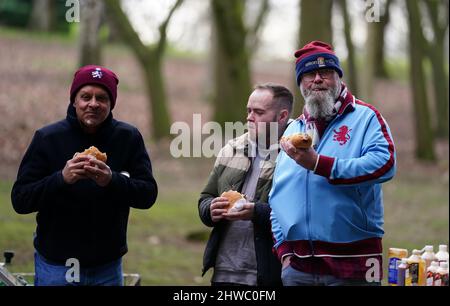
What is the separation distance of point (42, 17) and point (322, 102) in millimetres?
36045

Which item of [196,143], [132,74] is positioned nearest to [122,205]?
[196,143]

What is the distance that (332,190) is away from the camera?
16.3 ft

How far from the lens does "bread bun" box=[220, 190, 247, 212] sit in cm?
536

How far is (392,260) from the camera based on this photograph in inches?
232

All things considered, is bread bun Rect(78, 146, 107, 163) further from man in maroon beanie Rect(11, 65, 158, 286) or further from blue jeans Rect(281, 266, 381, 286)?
blue jeans Rect(281, 266, 381, 286)

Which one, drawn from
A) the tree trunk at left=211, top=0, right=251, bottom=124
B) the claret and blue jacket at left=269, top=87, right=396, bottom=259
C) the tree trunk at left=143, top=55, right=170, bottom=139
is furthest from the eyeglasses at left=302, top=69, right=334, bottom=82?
the tree trunk at left=143, top=55, right=170, bottom=139

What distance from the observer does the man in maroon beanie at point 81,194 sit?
5.20 meters

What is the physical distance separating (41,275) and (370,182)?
208 cm

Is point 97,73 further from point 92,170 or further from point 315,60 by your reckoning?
point 315,60

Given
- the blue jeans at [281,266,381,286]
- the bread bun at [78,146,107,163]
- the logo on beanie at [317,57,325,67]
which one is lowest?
the blue jeans at [281,266,381,286]

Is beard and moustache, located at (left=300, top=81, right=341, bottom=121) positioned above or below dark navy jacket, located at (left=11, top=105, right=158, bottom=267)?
above

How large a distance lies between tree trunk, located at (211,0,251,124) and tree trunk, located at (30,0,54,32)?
61.6ft

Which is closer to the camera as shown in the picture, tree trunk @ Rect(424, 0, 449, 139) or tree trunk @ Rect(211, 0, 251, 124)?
tree trunk @ Rect(211, 0, 251, 124)
